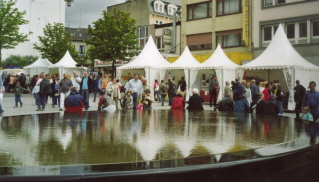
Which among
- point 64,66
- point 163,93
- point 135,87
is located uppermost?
point 64,66

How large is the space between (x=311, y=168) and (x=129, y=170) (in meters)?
1.94

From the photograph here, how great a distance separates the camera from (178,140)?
4414mm

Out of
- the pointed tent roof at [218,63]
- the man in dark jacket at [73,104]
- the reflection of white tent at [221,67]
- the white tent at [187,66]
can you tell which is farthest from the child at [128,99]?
the white tent at [187,66]

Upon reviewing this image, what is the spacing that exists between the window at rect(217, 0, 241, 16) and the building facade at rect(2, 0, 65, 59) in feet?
142

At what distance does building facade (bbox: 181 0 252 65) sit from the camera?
87.5 ft

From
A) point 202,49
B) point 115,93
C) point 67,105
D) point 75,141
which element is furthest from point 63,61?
point 75,141

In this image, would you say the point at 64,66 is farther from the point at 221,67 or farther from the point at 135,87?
the point at 135,87

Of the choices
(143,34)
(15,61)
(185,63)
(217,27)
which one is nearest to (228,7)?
(217,27)

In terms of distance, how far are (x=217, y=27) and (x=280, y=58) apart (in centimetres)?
1139

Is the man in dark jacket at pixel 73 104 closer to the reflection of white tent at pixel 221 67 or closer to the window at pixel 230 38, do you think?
the reflection of white tent at pixel 221 67

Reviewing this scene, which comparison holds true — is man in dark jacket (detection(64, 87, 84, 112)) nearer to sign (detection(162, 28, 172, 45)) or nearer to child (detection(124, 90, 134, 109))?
child (detection(124, 90, 134, 109))

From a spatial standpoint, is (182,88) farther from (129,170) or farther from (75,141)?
(129,170)

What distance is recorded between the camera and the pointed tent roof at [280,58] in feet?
60.2

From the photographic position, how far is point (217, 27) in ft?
96.8
